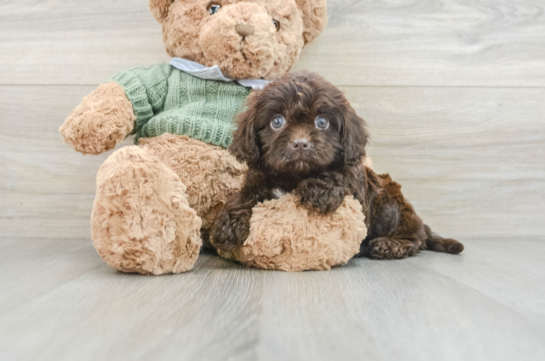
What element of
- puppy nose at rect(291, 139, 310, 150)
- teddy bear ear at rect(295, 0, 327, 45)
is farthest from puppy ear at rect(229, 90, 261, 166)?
teddy bear ear at rect(295, 0, 327, 45)

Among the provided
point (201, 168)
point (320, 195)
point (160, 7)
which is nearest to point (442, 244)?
point (320, 195)

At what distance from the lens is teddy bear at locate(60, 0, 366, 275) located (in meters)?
0.97

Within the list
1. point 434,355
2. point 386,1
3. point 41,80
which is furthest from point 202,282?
point 386,1

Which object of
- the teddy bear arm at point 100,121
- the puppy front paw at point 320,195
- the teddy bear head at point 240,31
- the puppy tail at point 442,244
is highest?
the teddy bear head at point 240,31

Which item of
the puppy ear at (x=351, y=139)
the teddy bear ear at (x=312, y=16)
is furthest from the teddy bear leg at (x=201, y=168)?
the teddy bear ear at (x=312, y=16)

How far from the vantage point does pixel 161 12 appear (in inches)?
52.4

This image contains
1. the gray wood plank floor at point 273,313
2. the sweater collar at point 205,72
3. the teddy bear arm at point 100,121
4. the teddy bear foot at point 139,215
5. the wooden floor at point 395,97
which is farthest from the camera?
the wooden floor at point 395,97

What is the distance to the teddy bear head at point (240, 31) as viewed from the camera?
120 cm

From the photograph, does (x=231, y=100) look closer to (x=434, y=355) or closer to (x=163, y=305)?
(x=163, y=305)

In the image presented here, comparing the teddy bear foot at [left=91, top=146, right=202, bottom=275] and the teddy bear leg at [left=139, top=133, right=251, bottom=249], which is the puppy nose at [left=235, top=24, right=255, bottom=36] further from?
the teddy bear foot at [left=91, top=146, right=202, bottom=275]

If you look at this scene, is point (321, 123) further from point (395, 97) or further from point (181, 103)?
point (395, 97)

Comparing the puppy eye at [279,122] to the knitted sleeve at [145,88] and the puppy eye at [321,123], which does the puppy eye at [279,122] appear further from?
the knitted sleeve at [145,88]

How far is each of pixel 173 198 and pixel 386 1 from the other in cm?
115

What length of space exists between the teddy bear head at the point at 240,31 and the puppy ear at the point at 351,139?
1.11 ft
